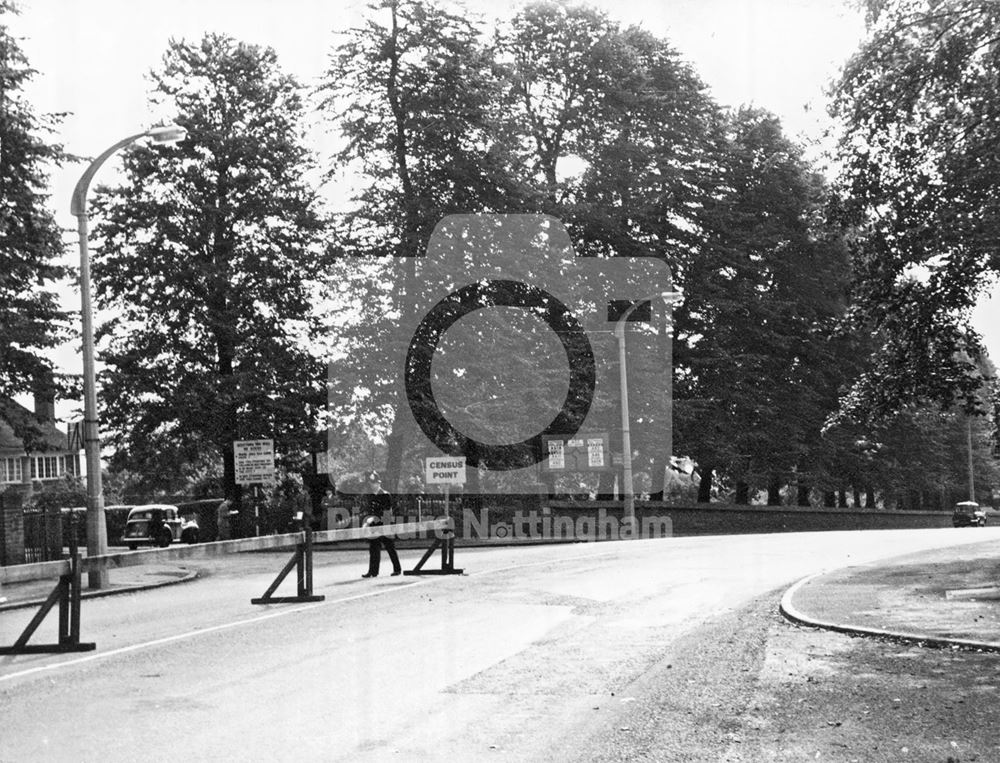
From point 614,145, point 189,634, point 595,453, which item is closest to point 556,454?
point 595,453

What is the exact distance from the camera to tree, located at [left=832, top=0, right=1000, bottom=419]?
16.6 metres

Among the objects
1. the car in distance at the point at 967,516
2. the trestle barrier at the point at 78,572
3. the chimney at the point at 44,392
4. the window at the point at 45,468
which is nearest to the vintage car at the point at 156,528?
the chimney at the point at 44,392

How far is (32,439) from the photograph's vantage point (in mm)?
32531

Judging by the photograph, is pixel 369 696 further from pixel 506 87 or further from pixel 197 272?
pixel 506 87

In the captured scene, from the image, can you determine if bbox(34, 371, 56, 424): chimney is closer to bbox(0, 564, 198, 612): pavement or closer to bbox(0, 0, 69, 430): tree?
bbox(0, 0, 69, 430): tree

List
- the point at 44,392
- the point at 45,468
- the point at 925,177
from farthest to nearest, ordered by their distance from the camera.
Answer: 1. the point at 45,468
2. the point at 44,392
3. the point at 925,177

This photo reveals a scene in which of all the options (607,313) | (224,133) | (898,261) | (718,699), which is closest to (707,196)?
(607,313)

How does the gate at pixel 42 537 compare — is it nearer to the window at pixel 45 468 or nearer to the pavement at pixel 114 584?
the pavement at pixel 114 584

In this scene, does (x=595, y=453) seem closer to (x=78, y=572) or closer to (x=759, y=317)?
(x=759, y=317)

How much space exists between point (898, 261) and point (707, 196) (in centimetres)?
3511

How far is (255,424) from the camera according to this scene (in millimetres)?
41812

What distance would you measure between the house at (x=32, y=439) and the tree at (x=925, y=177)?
21.1 metres

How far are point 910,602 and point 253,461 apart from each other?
22.6 m

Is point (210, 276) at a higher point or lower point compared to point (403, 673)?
higher
